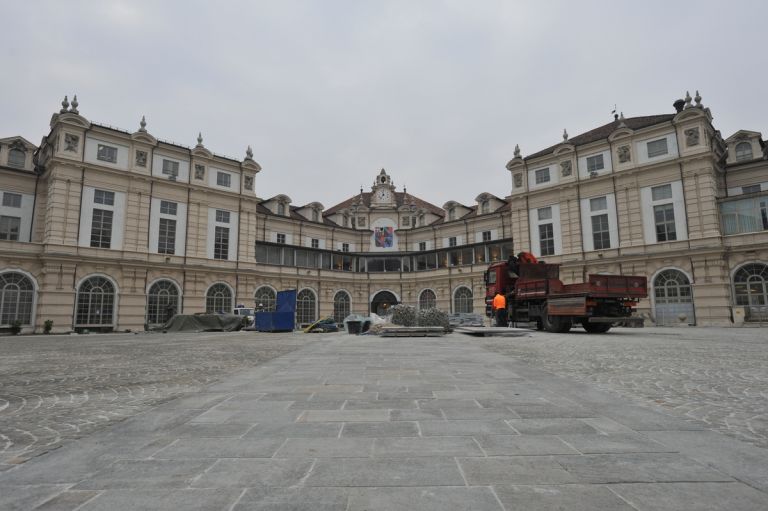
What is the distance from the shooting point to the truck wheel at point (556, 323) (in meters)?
19.9

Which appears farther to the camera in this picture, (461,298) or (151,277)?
(461,298)

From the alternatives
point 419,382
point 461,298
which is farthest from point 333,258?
point 419,382

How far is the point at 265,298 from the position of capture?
41.3 metres

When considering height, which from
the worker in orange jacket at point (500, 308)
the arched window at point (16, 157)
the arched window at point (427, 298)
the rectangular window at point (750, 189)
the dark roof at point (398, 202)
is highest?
the dark roof at point (398, 202)

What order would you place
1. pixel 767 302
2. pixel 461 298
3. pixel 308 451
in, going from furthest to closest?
pixel 461 298 < pixel 767 302 < pixel 308 451

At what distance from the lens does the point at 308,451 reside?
3146mm

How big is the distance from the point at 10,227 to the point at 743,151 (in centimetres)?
5748

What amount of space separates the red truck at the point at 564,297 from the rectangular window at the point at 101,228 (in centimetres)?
2929

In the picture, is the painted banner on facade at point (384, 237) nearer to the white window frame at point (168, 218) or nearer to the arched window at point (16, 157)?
the white window frame at point (168, 218)

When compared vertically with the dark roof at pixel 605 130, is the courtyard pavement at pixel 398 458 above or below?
below

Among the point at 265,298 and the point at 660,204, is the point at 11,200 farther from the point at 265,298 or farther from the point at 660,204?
the point at 660,204

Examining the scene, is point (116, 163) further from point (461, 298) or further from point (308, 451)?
point (308, 451)

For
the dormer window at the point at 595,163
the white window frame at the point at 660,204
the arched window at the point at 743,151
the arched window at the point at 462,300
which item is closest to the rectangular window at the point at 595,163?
the dormer window at the point at 595,163

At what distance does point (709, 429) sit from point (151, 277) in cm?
3740
